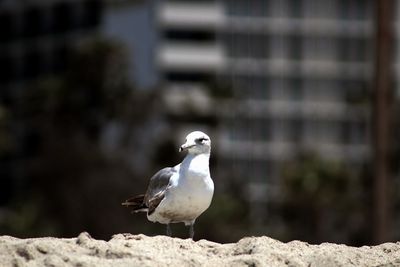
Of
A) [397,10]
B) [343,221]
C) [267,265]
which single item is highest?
[267,265]

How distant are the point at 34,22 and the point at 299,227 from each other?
129 ft

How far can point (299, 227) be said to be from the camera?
91875 millimetres

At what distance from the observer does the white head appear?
53.0ft

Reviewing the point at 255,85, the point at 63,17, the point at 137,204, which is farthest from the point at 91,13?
the point at 137,204

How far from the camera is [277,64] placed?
Answer: 126125 mm

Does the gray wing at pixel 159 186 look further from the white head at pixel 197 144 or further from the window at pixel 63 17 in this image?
the window at pixel 63 17

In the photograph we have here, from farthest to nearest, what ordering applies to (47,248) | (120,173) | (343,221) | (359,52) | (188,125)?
(359,52)
(188,125)
(343,221)
(120,173)
(47,248)

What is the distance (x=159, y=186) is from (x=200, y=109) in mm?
91069

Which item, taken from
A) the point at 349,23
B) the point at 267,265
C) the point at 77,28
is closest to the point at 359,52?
the point at 349,23

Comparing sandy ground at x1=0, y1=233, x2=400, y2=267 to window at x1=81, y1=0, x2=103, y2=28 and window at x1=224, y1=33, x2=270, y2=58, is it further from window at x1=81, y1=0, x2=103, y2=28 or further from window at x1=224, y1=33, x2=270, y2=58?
window at x1=224, y1=33, x2=270, y2=58

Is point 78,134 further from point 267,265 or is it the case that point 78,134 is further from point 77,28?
point 267,265

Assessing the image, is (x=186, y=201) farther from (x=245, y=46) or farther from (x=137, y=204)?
(x=245, y=46)

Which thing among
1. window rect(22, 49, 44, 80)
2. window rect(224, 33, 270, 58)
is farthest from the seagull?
window rect(224, 33, 270, 58)

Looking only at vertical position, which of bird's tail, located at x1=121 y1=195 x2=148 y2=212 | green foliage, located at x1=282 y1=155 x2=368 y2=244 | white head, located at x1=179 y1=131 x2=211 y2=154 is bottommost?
green foliage, located at x1=282 y1=155 x2=368 y2=244
